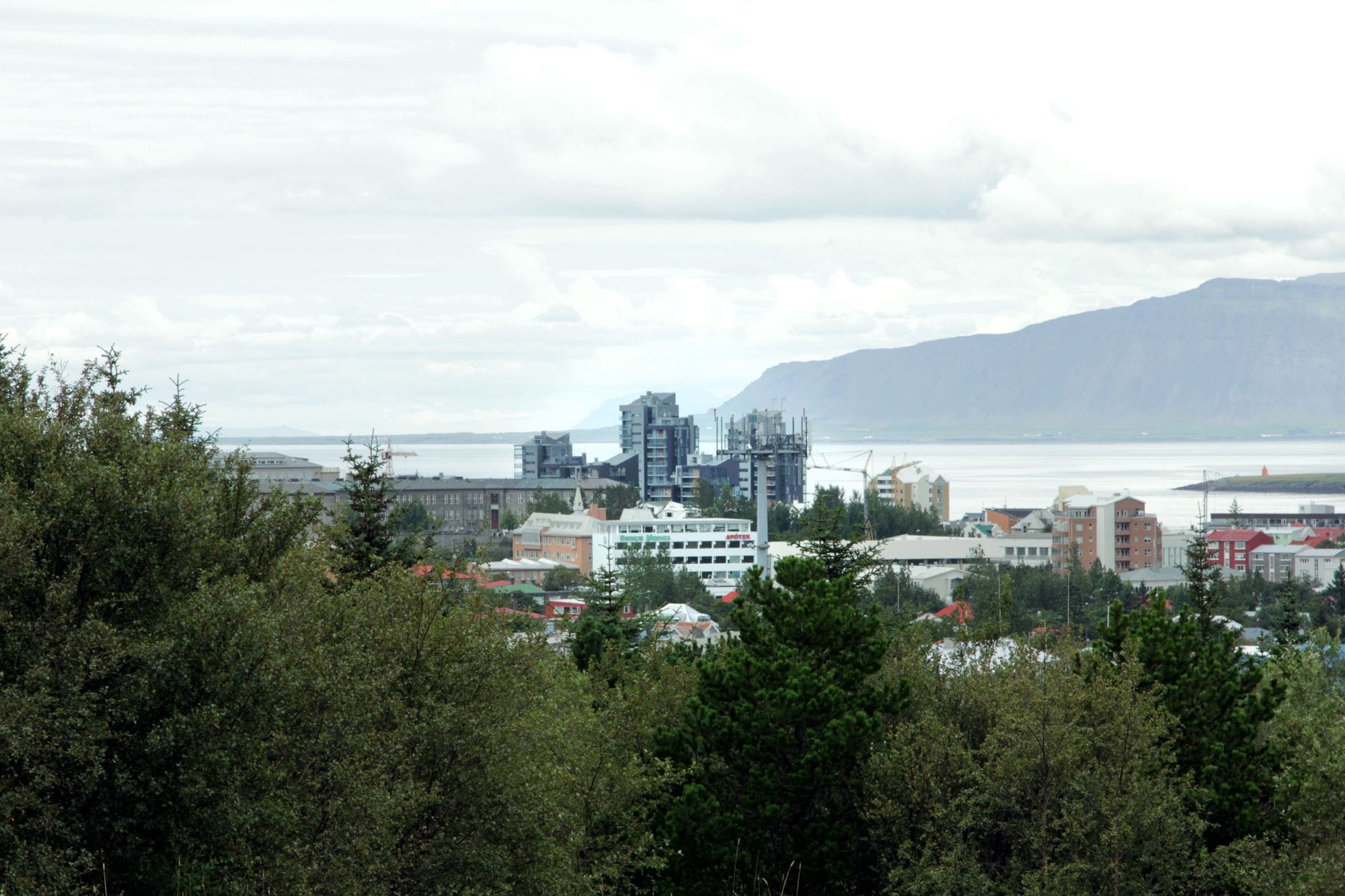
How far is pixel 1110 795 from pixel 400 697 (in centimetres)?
965

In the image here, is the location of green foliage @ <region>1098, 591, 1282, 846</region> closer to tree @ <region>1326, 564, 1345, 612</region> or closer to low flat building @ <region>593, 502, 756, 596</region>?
tree @ <region>1326, 564, 1345, 612</region>

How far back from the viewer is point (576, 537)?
12631cm

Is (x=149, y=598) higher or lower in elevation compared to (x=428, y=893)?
higher

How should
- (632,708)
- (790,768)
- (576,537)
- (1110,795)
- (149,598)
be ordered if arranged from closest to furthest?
(149,598) → (1110,795) → (790,768) → (632,708) → (576,537)

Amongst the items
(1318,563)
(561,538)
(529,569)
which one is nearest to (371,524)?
(529,569)

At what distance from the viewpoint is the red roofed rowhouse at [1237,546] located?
128 metres

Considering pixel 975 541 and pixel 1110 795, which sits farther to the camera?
pixel 975 541

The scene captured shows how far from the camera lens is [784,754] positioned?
21.0 metres

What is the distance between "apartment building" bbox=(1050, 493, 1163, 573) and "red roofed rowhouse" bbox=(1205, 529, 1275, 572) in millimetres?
5213

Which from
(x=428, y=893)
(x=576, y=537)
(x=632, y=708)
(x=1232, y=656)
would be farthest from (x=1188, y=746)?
(x=576, y=537)

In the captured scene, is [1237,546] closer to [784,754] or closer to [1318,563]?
[1318,563]

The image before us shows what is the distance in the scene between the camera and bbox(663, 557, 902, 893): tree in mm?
20312

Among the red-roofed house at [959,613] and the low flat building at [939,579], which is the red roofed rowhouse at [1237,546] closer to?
the low flat building at [939,579]

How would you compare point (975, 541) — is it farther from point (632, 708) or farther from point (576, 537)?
point (632, 708)
